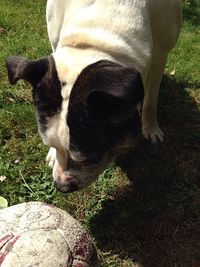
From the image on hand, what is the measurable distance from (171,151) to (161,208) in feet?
2.23

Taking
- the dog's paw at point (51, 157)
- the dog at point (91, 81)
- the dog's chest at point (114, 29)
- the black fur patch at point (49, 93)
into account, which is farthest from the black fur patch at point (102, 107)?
the dog's paw at point (51, 157)

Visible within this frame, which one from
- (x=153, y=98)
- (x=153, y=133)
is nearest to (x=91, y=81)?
(x=153, y=98)

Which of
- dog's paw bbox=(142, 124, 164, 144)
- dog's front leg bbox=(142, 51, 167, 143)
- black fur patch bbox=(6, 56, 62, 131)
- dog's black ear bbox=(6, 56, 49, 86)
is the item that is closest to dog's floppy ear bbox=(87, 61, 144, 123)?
black fur patch bbox=(6, 56, 62, 131)

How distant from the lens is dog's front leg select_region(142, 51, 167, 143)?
3925 millimetres

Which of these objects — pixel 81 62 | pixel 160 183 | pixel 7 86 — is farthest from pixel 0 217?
pixel 7 86

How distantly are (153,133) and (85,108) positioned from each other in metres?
1.81

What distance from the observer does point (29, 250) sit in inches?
108

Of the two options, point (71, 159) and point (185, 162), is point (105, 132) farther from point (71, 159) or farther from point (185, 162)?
point (185, 162)

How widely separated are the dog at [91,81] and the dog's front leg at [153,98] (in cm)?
55

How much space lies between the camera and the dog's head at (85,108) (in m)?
2.66

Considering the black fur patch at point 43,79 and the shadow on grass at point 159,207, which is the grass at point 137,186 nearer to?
the shadow on grass at point 159,207

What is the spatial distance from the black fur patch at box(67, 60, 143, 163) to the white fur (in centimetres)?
6

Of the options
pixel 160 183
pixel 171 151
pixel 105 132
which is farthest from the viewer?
pixel 171 151

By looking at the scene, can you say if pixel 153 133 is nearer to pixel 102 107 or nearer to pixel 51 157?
pixel 51 157
